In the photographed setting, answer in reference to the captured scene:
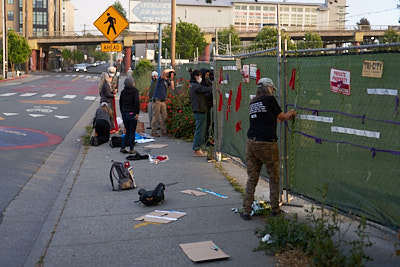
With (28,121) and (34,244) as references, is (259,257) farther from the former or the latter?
(28,121)

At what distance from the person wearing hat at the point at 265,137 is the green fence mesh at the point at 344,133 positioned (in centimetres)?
36

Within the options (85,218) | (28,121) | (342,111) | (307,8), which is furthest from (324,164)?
(307,8)

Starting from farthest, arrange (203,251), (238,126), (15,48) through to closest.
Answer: (15,48) → (238,126) → (203,251)

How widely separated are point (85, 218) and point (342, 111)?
3.65 m

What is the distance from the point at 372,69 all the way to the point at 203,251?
251cm

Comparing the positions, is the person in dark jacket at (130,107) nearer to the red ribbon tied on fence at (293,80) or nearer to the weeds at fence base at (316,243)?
the red ribbon tied on fence at (293,80)

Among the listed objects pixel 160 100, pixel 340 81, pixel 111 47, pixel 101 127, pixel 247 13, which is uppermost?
pixel 247 13

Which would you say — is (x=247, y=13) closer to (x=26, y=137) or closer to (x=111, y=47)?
(x=111, y=47)

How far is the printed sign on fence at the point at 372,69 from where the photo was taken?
5.19 metres

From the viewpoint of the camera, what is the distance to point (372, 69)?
5.28 meters

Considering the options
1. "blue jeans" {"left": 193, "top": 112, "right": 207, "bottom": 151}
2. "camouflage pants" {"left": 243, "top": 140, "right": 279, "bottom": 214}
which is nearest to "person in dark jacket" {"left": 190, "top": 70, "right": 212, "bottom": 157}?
"blue jeans" {"left": 193, "top": 112, "right": 207, "bottom": 151}

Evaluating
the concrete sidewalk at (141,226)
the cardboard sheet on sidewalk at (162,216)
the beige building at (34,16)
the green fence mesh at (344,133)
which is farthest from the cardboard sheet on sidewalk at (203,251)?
the beige building at (34,16)

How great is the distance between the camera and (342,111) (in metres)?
5.84

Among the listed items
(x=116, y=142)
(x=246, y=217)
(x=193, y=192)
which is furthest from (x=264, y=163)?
(x=116, y=142)
